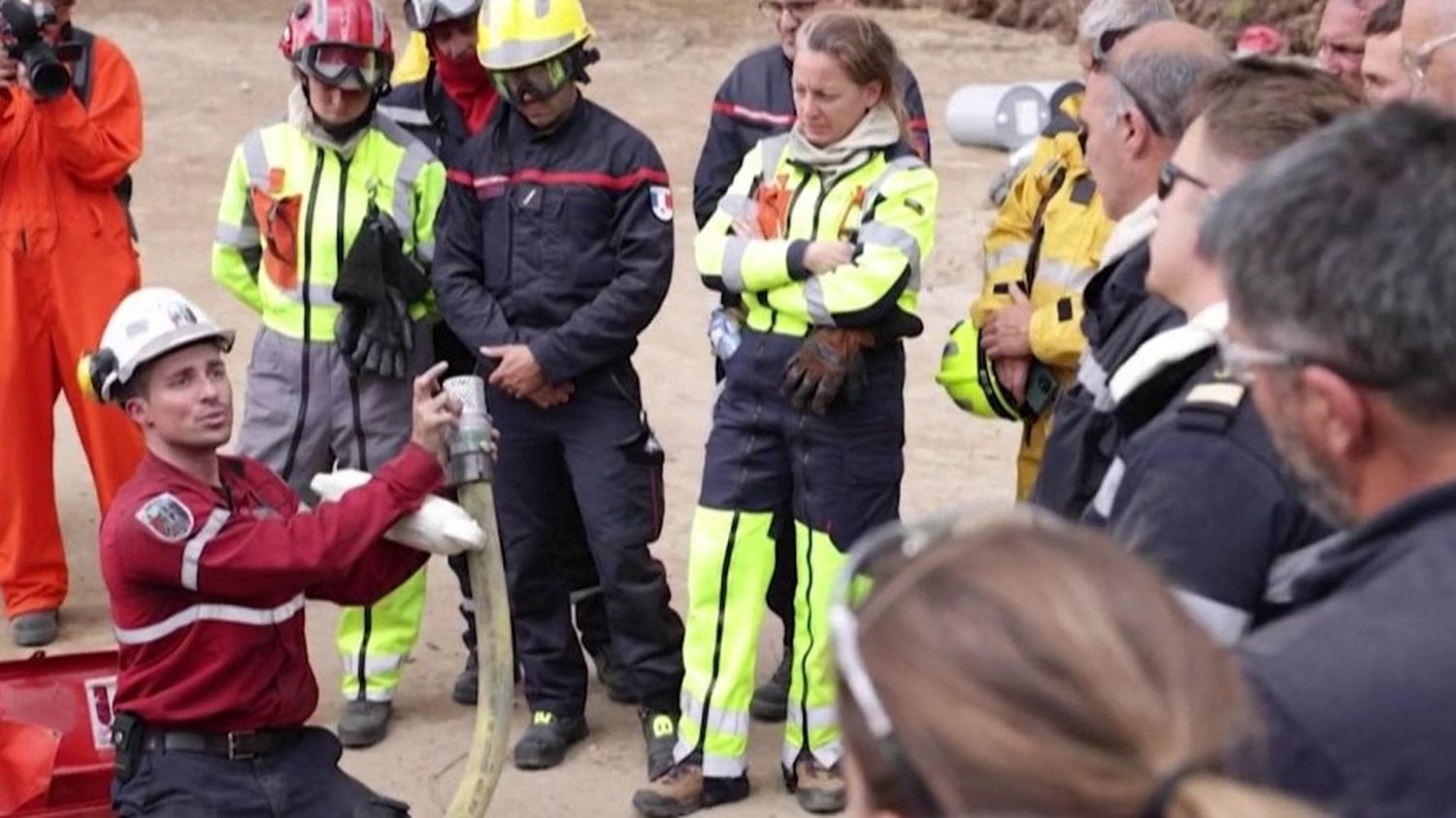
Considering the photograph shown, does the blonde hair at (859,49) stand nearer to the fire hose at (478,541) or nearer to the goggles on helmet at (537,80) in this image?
the goggles on helmet at (537,80)

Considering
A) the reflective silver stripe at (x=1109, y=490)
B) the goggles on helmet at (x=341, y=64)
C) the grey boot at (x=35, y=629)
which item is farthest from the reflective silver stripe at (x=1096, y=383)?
the grey boot at (x=35, y=629)

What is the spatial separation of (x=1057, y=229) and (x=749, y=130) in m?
1.45

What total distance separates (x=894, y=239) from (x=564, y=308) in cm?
104

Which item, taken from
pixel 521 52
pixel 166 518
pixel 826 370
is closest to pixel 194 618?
pixel 166 518

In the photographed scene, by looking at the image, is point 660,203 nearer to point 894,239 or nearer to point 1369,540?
point 894,239

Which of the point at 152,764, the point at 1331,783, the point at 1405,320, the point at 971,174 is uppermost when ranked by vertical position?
the point at 1405,320

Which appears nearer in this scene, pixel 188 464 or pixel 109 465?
pixel 188 464

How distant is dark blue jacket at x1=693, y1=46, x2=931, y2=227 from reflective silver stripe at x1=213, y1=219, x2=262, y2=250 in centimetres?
132

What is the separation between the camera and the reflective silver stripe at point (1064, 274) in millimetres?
5484

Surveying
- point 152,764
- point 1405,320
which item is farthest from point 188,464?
point 1405,320

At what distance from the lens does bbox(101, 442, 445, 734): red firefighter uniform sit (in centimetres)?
467

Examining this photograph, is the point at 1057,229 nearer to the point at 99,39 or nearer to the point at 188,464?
the point at 188,464

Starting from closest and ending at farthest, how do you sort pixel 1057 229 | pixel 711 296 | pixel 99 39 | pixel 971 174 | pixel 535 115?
1. pixel 1057 229
2. pixel 535 115
3. pixel 99 39
4. pixel 711 296
5. pixel 971 174

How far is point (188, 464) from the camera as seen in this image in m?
4.86
